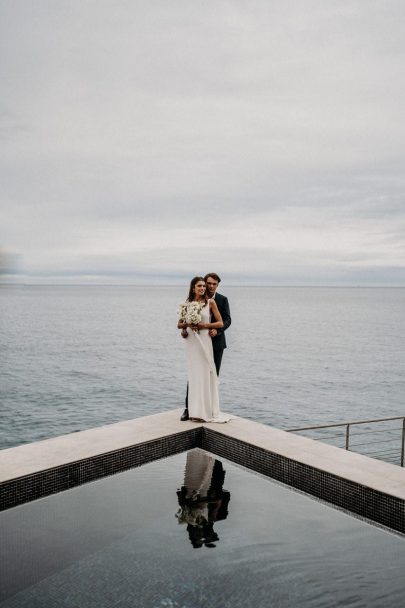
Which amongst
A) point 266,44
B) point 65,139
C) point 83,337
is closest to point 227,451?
point 266,44

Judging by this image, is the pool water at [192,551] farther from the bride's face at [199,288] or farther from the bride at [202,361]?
the bride's face at [199,288]

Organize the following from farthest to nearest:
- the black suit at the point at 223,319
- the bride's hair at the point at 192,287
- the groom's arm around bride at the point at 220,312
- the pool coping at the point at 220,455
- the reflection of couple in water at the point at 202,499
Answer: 1. the black suit at the point at 223,319
2. the groom's arm around bride at the point at 220,312
3. the bride's hair at the point at 192,287
4. the pool coping at the point at 220,455
5. the reflection of couple in water at the point at 202,499

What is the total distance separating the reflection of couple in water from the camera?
3785 mm

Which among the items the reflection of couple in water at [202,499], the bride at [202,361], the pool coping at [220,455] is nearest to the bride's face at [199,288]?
the bride at [202,361]

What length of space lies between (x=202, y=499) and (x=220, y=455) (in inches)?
49.2

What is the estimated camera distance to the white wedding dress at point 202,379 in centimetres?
620

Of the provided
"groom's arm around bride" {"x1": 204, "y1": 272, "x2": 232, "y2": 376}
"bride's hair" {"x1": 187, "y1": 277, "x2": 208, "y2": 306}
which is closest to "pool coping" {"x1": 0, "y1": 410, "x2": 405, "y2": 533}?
"groom's arm around bride" {"x1": 204, "y1": 272, "x2": 232, "y2": 376}

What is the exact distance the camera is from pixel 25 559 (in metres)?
3.29

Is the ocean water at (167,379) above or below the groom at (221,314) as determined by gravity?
below

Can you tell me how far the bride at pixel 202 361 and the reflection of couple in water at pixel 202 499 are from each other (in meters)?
0.78

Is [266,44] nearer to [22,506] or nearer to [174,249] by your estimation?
[22,506]

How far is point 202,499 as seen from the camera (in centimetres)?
441

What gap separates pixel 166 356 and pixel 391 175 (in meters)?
63.2

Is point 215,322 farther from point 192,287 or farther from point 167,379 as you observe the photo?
point 167,379
